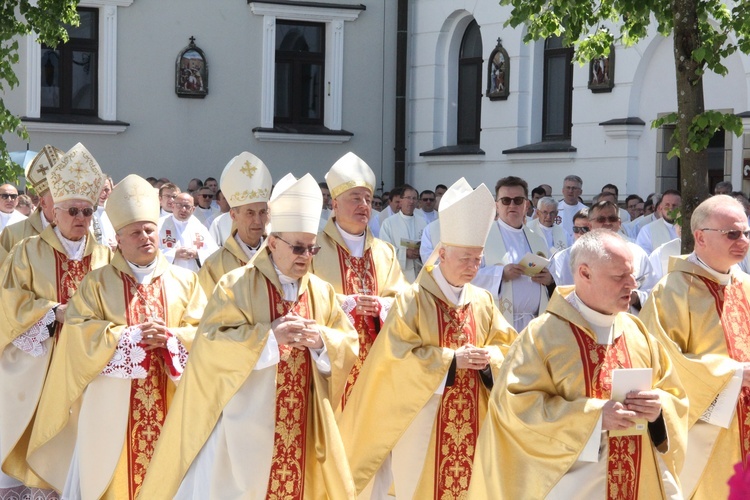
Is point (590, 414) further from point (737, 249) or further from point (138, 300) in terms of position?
point (138, 300)

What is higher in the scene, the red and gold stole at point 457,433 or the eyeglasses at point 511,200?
the eyeglasses at point 511,200

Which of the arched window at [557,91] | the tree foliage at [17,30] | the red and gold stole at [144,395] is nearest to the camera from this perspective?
the red and gold stole at [144,395]

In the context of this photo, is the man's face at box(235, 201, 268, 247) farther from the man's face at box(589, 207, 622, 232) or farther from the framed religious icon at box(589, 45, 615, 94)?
the framed religious icon at box(589, 45, 615, 94)

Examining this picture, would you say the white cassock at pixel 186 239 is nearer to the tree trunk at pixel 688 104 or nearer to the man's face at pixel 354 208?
the man's face at pixel 354 208

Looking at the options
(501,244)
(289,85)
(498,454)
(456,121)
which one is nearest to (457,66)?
(456,121)

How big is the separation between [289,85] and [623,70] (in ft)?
21.1

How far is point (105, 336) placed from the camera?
6965 mm

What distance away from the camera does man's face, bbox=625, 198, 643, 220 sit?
1543 cm

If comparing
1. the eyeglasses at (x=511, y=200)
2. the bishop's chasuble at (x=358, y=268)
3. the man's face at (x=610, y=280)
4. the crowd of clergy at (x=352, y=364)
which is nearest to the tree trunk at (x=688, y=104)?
the crowd of clergy at (x=352, y=364)

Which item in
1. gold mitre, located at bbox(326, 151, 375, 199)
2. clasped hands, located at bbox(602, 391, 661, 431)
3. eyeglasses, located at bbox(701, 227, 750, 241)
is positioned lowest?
clasped hands, located at bbox(602, 391, 661, 431)

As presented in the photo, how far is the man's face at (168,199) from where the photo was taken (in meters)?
12.5

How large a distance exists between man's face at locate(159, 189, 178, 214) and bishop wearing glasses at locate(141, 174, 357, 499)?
613 centimetres

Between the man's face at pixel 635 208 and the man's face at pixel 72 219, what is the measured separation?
349 inches

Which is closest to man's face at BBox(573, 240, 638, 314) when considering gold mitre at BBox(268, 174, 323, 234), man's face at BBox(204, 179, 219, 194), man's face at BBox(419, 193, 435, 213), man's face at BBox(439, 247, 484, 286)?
man's face at BBox(439, 247, 484, 286)
